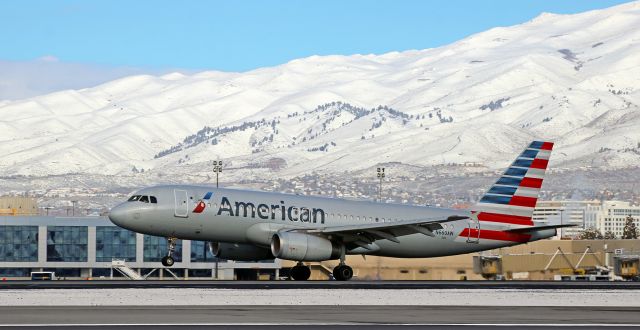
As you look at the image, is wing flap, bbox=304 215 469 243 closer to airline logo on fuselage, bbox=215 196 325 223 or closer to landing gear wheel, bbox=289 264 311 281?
airline logo on fuselage, bbox=215 196 325 223

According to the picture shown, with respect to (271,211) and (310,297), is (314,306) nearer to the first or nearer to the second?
(310,297)

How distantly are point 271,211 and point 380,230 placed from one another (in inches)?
233

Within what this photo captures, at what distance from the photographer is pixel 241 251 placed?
73.9 metres

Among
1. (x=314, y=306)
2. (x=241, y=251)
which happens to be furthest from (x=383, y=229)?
(x=314, y=306)

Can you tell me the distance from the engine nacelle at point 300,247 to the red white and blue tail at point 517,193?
12631 mm

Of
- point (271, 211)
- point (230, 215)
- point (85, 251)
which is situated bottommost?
point (85, 251)

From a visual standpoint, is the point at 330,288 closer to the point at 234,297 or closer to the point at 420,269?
the point at 234,297

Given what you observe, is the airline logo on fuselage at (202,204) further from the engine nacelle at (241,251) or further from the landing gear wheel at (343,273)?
the landing gear wheel at (343,273)

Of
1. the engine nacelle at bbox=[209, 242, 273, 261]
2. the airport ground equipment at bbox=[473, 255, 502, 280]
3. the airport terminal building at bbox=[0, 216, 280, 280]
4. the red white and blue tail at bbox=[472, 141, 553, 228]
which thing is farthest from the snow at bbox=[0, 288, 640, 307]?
the airport terminal building at bbox=[0, 216, 280, 280]

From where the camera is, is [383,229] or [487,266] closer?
[383,229]

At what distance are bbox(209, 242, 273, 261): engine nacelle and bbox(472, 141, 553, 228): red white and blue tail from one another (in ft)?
45.2

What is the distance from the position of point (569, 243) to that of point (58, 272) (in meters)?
67.6

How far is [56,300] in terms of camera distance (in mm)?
49469

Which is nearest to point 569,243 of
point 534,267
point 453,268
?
point 534,267
